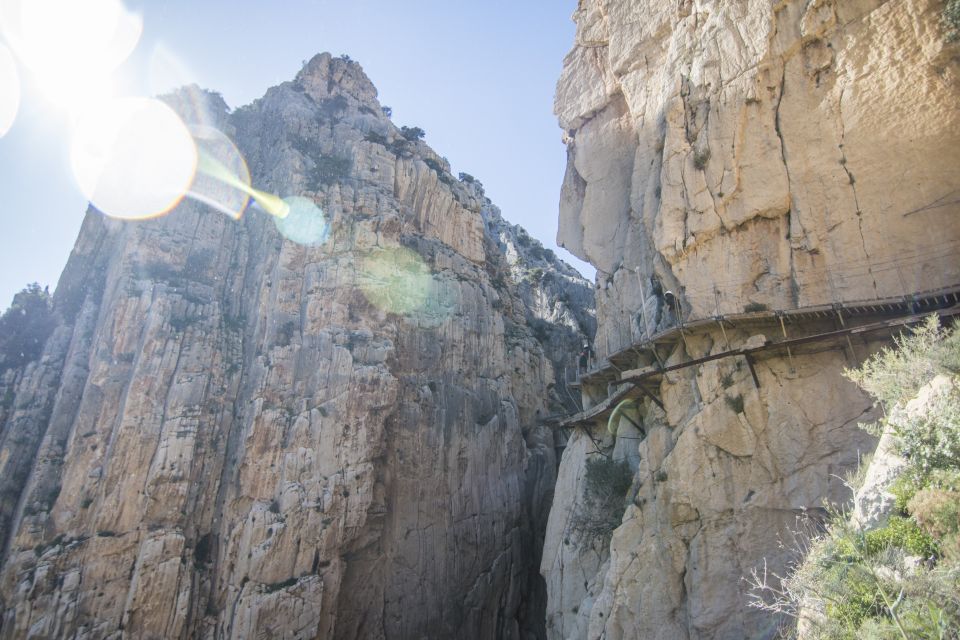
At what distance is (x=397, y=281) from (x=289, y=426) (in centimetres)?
1183

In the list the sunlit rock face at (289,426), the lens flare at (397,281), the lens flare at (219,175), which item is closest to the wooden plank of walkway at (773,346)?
the sunlit rock face at (289,426)

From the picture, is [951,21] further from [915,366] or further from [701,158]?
[915,366]

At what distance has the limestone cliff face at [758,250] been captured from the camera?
15586mm

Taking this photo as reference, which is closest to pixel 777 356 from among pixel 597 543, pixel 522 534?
pixel 597 543

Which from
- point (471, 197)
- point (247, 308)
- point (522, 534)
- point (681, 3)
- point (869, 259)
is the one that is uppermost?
point (471, 197)

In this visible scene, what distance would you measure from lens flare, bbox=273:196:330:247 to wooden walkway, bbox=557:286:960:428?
2471 cm

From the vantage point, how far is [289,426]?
32875 mm

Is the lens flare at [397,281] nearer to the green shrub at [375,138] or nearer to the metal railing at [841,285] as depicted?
the green shrub at [375,138]

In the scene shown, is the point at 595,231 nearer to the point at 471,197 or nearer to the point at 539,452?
the point at 539,452

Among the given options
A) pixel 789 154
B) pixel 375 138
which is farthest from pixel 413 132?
pixel 789 154

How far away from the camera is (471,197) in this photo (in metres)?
49.8

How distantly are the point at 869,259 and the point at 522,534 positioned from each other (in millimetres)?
26827

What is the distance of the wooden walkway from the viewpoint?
1495cm

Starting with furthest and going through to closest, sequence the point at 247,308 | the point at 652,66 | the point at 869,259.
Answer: the point at 247,308
the point at 652,66
the point at 869,259
